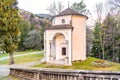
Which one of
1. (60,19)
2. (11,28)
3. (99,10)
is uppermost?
(99,10)

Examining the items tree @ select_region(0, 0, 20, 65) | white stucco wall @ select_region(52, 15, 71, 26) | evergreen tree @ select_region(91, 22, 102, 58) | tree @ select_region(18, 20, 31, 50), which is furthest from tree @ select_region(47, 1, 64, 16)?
tree @ select_region(0, 0, 20, 65)

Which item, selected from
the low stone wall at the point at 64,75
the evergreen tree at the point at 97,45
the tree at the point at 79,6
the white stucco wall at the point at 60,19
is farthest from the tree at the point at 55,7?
the low stone wall at the point at 64,75

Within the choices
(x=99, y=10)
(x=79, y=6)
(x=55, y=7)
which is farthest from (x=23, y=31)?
(x=99, y=10)

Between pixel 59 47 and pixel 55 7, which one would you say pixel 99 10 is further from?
pixel 59 47

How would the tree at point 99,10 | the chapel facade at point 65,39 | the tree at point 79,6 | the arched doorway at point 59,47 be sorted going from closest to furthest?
the chapel facade at point 65,39 → the arched doorway at point 59,47 → the tree at point 99,10 → the tree at point 79,6

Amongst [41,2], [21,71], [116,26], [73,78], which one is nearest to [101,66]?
[116,26]

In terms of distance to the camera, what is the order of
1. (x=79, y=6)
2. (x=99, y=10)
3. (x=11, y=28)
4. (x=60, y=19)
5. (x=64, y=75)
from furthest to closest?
(x=79, y=6), (x=99, y=10), (x=60, y=19), (x=11, y=28), (x=64, y=75)

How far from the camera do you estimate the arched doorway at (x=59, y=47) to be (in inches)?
1089

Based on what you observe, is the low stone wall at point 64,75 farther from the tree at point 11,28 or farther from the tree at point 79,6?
the tree at point 79,6

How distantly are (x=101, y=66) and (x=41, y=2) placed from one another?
140ft

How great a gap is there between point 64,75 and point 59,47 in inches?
898

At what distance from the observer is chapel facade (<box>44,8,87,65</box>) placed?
26953 millimetres

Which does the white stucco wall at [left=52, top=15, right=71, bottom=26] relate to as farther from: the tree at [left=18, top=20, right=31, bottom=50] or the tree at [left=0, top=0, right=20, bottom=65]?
the tree at [left=18, top=20, right=31, bottom=50]

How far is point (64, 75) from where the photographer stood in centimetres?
557
